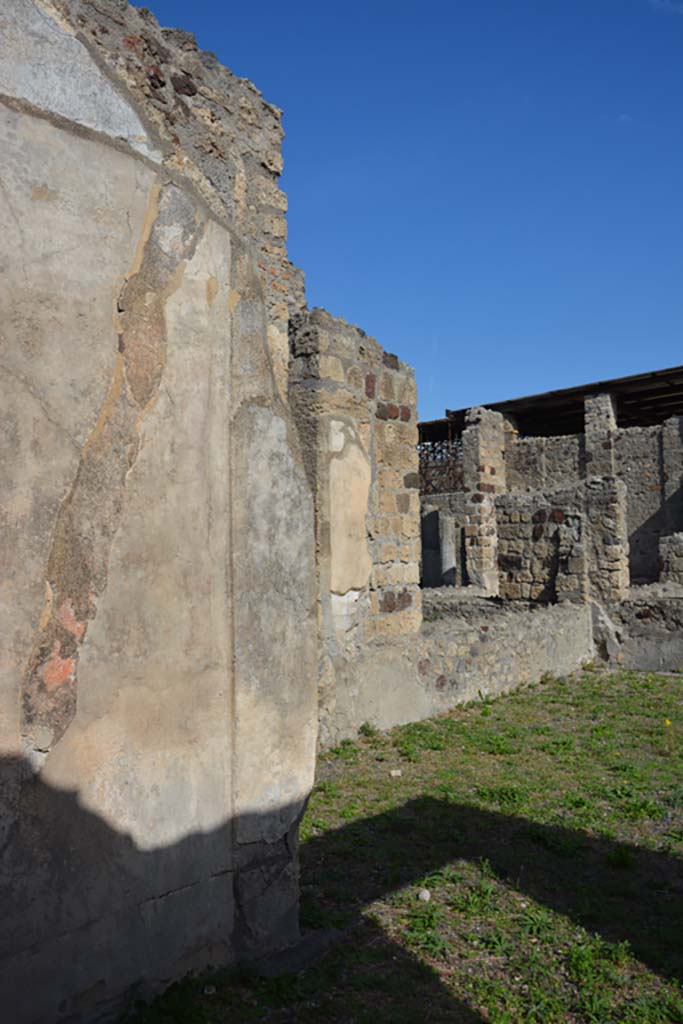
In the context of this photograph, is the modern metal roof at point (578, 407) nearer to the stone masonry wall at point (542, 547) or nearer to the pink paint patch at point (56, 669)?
the stone masonry wall at point (542, 547)

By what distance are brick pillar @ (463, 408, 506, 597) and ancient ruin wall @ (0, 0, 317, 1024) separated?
Answer: 1211 centimetres

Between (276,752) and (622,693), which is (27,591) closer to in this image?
(276,752)

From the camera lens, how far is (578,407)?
64.8 ft

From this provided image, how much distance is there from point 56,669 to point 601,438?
677 inches

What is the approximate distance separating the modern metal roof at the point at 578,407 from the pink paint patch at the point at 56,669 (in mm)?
16981

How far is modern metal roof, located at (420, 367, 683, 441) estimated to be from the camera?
56.5 feet

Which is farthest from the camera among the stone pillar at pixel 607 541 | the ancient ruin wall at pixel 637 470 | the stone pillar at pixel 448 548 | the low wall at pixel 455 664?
the stone pillar at pixel 448 548

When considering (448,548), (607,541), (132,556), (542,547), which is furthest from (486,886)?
(448,548)

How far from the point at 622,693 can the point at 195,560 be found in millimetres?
6167

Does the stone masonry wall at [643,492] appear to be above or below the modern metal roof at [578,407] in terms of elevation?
below

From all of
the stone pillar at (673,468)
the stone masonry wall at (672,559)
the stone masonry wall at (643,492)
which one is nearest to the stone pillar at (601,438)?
the stone masonry wall at (643,492)

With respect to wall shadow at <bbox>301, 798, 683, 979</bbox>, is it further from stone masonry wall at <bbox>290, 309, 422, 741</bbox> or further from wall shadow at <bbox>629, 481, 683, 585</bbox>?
wall shadow at <bbox>629, 481, 683, 585</bbox>

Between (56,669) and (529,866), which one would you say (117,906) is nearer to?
(56,669)

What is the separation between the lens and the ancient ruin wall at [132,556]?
1.70 meters
